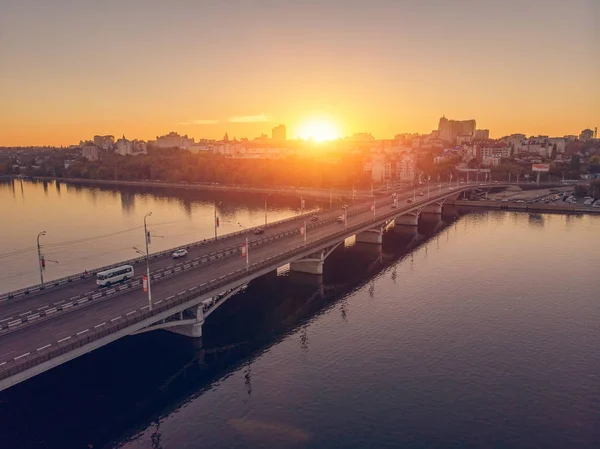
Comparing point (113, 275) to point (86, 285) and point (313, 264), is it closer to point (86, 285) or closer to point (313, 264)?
point (86, 285)

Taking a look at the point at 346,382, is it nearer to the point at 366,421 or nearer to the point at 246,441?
the point at 366,421

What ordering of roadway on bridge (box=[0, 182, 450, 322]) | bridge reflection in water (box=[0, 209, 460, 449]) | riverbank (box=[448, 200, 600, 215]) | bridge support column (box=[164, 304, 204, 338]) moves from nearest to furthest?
bridge reflection in water (box=[0, 209, 460, 449]), roadway on bridge (box=[0, 182, 450, 322]), bridge support column (box=[164, 304, 204, 338]), riverbank (box=[448, 200, 600, 215])

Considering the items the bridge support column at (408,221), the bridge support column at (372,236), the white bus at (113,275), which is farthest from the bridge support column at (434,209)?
the white bus at (113,275)

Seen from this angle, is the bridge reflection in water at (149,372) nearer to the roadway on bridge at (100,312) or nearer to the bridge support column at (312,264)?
the bridge support column at (312,264)

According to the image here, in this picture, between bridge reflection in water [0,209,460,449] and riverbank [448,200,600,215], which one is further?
riverbank [448,200,600,215]

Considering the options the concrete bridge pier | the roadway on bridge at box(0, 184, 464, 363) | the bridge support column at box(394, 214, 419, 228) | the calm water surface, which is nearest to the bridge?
the roadway on bridge at box(0, 184, 464, 363)

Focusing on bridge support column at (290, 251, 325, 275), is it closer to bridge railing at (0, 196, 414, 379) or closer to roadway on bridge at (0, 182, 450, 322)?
roadway on bridge at (0, 182, 450, 322)
